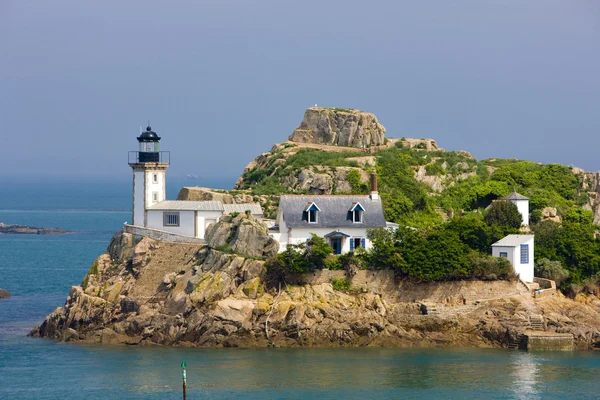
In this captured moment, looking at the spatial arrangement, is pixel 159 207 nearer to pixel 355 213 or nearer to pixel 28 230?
pixel 355 213

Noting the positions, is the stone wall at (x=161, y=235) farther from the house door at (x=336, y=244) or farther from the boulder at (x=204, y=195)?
the house door at (x=336, y=244)

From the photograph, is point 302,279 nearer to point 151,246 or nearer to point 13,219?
point 151,246

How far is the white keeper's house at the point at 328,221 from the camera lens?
218 ft

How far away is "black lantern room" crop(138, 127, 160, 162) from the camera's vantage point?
7262 cm

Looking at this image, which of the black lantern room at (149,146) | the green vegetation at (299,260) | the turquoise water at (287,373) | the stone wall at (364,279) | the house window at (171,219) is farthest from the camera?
the black lantern room at (149,146)

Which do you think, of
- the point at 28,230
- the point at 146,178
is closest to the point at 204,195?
the point at 146,178

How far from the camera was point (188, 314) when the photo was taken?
62.3 m

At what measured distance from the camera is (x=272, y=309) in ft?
203

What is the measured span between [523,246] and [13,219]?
110m

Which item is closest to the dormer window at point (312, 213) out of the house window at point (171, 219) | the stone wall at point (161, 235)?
the stone wall at point (161, 235)

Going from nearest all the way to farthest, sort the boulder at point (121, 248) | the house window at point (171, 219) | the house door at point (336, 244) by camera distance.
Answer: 1. the house door at point (336, 244)
2. the boulder at point (121, 248)
3. the house window at point (171, 219)

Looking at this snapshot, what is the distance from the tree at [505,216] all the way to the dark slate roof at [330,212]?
6888 mm

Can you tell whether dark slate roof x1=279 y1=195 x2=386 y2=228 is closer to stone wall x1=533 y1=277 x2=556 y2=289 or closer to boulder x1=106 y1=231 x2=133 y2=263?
stone wall x1=533 y1=277 x2=556 y2=289

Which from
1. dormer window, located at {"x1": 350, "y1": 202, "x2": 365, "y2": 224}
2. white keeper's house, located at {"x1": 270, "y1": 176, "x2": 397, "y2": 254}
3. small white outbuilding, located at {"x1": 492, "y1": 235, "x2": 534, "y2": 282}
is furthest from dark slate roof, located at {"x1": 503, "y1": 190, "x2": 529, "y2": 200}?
dormer window, located at {"x1": 350, "y1": 202, "x2": 365, "y2": 224}
